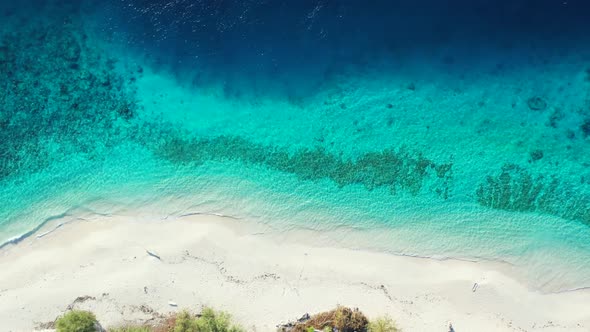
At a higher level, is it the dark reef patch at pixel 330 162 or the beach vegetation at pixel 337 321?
the dark reef patch at pixel 330 162

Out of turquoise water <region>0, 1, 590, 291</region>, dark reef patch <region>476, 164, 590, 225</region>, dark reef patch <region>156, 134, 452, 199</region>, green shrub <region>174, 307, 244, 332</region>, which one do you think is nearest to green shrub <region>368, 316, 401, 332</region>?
turquoise water <region>0, 1, 590, 291</region>

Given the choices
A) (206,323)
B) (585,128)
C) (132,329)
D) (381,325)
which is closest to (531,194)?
(585,128)

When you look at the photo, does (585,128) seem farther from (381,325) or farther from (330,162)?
(381,325)

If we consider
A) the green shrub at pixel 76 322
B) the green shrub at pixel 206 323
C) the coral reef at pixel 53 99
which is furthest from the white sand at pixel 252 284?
the coral reef at pixel 53 99

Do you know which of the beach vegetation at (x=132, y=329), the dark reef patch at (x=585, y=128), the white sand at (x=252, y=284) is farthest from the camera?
the dark reef patch at (x=585, y=128)

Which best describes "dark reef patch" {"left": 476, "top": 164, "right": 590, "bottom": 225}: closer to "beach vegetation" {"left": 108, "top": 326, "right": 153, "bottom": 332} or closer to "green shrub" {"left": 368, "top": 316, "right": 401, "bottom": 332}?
"green shrub" {"left": 368, "top": 316, "right": 401, "bottom": 332}

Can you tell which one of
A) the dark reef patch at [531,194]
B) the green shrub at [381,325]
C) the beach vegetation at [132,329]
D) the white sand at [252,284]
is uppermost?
the dark reef patch at [531,194]

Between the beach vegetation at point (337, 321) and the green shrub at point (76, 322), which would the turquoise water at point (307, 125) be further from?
the green shrub at point (76, 322)
